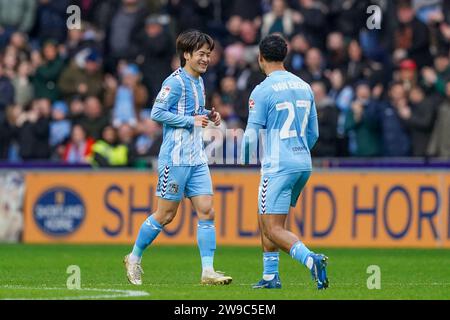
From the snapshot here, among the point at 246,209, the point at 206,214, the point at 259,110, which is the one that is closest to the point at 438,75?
the point at 246,209

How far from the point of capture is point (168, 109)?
13.3m

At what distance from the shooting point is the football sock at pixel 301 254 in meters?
11.8

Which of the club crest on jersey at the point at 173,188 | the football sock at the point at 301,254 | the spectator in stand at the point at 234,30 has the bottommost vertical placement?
the football sock at the point at 301,254

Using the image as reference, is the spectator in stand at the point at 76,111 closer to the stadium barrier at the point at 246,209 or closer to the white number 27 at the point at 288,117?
the stadium barrier at the point at 246,209

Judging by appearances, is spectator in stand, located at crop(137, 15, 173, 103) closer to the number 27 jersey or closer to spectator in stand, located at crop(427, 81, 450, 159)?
spectator in stand, located at crop(427, 81, 450, 159)

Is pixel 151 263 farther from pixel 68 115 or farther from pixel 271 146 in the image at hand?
Answer: pixel 68 115

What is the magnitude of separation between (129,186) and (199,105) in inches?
328

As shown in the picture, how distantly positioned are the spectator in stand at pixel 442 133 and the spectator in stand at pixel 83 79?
252 inches

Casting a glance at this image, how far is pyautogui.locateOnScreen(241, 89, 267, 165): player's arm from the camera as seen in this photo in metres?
12.0

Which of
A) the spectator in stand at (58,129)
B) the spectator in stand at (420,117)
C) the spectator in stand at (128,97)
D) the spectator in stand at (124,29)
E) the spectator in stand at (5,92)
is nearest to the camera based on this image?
the spectator in stand at (420,117)

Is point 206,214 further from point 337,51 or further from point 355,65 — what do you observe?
point 337,51

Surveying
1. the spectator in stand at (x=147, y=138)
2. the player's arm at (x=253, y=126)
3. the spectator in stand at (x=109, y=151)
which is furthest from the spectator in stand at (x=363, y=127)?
the player's arm at (x=253, y=126)

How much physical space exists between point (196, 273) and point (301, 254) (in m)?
3.73

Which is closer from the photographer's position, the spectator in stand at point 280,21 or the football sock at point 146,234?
the football sock at point 146,234
